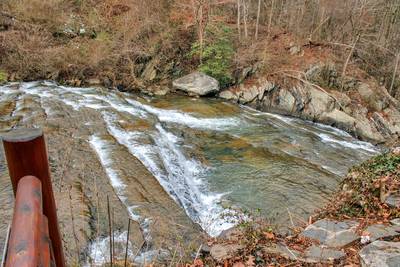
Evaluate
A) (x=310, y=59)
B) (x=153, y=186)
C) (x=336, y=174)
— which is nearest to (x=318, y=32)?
(x=310, y=59)

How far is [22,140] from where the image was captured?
1117 millimetres

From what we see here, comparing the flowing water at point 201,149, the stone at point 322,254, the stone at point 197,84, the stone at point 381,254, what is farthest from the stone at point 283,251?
the stone at point 197,84

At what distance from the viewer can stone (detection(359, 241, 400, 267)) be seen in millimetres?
3210

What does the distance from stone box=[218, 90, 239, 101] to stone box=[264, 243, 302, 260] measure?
12.4m

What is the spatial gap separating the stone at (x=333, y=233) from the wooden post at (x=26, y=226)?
343 centimetres

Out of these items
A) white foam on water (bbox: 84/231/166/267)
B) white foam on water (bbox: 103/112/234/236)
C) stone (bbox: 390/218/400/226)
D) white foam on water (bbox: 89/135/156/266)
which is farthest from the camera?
white foam on water (bbox: 103/112/234/236)

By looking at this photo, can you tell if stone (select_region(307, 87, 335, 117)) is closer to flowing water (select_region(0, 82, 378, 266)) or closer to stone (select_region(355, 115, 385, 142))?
flowing water (select_region(0, 82, 378, 266))

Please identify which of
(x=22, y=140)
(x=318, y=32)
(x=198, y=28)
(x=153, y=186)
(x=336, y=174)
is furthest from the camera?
(x=318, y=32)

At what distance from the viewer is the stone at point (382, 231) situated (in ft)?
12.5

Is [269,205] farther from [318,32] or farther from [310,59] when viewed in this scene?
[318,32]

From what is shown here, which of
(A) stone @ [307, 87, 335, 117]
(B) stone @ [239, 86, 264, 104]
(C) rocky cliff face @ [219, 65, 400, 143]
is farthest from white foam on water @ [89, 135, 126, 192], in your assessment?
(A) stone @ [307, 87, 335, 117]

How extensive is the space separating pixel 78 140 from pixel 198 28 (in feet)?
34.9

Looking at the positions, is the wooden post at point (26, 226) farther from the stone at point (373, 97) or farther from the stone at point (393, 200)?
the stone at point (373, 97)

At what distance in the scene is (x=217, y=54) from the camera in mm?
16984
